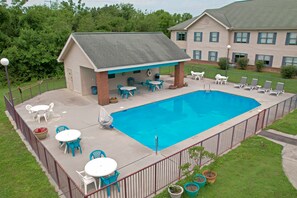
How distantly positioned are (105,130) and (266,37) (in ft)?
86.1

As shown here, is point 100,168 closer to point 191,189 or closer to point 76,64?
point 191,189

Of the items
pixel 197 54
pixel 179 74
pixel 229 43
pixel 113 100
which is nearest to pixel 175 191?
pixel 113 100

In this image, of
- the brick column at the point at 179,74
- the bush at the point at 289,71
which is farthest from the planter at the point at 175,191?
the bush at the point at 289,71

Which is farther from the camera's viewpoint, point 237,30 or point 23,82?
point 237,30

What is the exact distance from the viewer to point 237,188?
8.99 m

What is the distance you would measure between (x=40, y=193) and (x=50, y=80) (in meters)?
22.0

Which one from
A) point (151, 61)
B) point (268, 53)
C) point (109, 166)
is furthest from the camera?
point (268, 53)

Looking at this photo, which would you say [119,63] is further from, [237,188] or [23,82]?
[23,82]

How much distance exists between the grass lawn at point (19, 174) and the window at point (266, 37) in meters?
30.2

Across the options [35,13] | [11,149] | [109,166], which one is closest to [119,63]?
[11,149]

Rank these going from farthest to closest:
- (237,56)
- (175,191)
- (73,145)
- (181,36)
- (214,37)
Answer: (181,36) → (214,37) → (237,56) → (73,145) → (175,191)

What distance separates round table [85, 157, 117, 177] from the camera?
879 cm

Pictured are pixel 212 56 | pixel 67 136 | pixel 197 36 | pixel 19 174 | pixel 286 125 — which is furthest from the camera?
pixel 197 36

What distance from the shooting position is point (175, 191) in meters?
8.59
